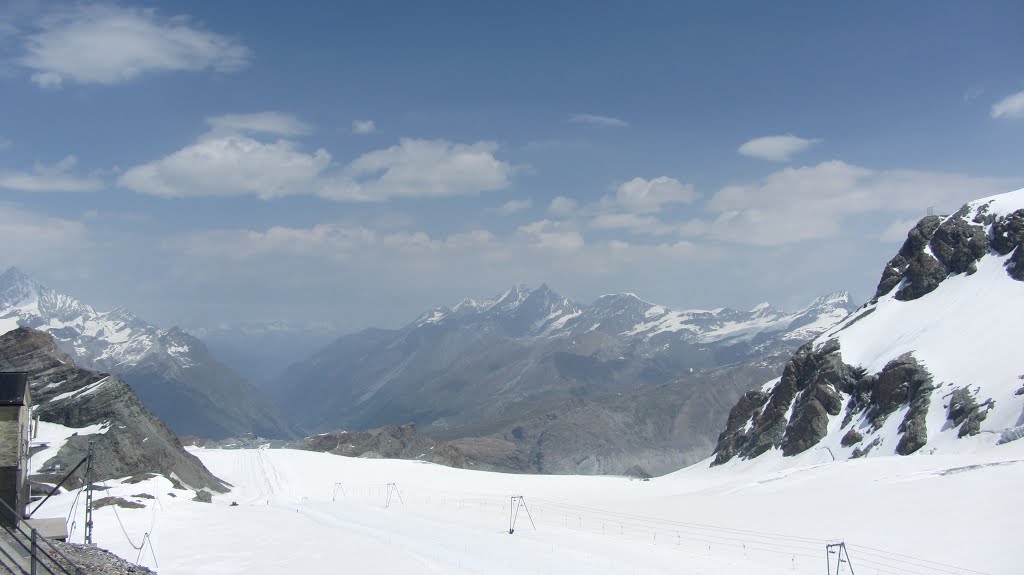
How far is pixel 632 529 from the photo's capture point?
5559 cm

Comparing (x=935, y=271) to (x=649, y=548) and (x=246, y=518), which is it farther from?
(x=246, y=518)

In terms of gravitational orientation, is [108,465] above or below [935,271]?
below

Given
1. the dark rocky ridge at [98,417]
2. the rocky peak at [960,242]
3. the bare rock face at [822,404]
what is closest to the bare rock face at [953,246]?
the rocky peak at [960,242]

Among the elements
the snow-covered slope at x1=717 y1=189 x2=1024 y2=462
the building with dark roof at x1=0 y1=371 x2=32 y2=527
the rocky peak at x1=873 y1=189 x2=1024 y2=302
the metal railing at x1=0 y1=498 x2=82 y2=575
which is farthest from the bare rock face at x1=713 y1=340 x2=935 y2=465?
the metal railing at x1=0 y1=498 x2=82 y2=575

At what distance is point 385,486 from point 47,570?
260 ft

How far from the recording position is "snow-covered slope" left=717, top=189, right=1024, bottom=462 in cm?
8762

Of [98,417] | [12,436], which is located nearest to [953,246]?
[98,417]

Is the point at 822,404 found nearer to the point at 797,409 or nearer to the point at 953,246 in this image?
the point at 797,409

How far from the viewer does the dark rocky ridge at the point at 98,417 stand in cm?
7662

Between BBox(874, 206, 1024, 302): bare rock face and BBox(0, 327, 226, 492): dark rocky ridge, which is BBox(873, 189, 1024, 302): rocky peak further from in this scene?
BBox(0, 327, 226, 492): dark rocky ridge

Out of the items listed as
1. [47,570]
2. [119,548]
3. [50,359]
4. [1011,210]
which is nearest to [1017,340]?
[1011,210]

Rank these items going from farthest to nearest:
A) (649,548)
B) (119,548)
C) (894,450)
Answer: (894,450), (649,548), (119,548)

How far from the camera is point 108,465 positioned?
75938 millimetres

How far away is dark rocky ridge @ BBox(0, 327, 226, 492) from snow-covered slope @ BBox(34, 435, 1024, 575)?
13.3m
